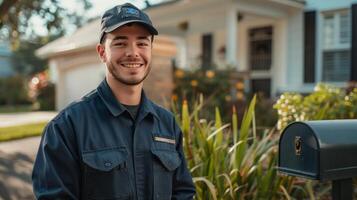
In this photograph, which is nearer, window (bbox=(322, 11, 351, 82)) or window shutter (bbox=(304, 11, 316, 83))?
window (bbox=(322, 11, 351, 82))

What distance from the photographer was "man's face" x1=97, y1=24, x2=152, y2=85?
1898mm

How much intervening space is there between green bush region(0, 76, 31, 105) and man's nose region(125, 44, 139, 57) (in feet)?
80.4

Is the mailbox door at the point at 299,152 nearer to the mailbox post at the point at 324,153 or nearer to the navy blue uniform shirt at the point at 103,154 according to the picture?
the mailbox post at the point at 324,153

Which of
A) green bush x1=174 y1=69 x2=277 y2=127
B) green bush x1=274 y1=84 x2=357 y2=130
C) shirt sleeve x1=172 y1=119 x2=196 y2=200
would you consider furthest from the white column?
shirt sleeve x1=172 y1=119 x2=196 y2=200

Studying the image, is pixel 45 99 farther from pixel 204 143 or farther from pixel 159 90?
pixel 204 143

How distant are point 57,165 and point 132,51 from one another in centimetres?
57

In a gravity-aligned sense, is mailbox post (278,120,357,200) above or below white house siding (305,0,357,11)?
below

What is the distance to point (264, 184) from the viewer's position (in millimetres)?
3416

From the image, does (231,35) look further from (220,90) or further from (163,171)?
(163,171)

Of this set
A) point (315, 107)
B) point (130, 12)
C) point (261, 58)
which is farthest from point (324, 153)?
point (261, 58)

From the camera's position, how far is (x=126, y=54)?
74.6 inches

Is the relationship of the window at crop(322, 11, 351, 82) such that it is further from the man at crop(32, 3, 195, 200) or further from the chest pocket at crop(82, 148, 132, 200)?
the chest pocket at crop(82, 148, 132, 200)

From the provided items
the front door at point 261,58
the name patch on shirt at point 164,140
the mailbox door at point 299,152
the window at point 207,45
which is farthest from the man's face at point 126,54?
the window at point 207,45

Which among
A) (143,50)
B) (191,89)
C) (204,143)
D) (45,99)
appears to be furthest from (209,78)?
(45,99)
